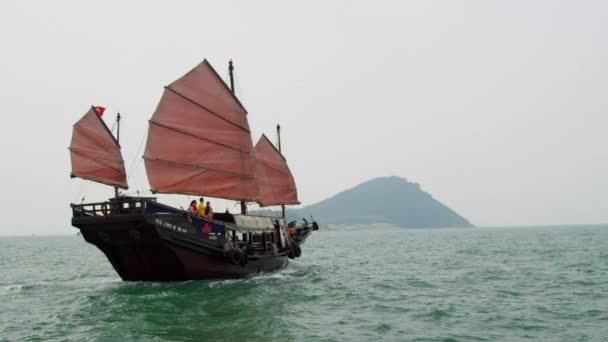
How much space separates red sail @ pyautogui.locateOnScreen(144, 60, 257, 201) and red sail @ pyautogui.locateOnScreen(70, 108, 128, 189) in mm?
1556

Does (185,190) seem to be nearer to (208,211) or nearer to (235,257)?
(208,211)

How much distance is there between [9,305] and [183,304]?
5543 millimetres

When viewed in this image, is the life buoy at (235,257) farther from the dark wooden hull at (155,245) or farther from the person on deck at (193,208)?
the person on deck at (193,208)

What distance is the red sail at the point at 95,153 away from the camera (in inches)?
866

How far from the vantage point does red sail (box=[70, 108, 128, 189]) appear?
72.1 feet

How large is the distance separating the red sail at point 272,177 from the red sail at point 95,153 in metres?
9.65

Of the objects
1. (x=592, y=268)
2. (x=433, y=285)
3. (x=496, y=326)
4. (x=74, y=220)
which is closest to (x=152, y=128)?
(x=74, y=220)

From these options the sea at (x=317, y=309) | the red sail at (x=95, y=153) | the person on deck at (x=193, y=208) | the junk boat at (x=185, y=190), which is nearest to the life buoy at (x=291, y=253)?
the junk boat at (x=185, y=190)

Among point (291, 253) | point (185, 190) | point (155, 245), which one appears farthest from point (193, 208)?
point (291, 253)

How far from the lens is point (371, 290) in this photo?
2025 centimetres

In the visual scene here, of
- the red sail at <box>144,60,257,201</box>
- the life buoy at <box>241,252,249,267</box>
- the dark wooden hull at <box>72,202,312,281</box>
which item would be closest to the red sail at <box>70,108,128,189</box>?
the red sail at <box>144,60,257,201</box>

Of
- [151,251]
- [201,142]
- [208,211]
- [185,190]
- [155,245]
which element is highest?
[201,142]

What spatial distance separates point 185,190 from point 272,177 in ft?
35.8

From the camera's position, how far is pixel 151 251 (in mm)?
19812
